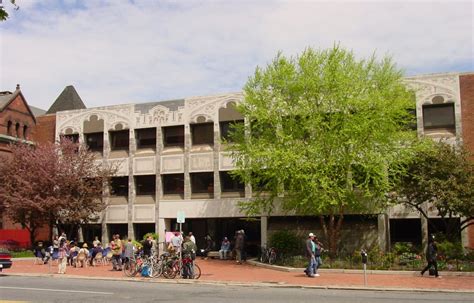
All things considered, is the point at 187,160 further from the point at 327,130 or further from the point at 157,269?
the point at 157,269

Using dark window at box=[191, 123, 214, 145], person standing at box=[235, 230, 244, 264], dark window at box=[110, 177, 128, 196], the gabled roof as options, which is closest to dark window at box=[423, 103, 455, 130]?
person standing at box=[235, 230, 244, 264]

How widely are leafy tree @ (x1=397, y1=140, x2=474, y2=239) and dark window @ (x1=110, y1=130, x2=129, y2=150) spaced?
21.2m

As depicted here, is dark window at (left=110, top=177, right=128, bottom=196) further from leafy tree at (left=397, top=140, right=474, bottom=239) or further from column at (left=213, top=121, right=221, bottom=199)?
leafy tree at (left=397, top=140, right=474, bottom=239)

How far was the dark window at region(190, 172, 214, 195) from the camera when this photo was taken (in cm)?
3703

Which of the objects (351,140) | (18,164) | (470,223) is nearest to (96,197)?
(18,164)

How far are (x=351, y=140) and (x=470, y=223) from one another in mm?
8392

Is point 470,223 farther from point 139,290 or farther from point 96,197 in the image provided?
point 96,197

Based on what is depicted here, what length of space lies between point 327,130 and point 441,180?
229 inches

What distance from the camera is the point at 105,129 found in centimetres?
4006

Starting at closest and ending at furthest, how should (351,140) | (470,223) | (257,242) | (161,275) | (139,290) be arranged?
1. (139,290)
2. (161,275)
3. (351,140)
4. (470,223)
5. (257,242)

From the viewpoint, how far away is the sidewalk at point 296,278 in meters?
18.7

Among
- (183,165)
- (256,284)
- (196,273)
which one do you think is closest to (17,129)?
(183,165)

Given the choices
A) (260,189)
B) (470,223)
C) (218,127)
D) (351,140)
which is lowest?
(470,223)

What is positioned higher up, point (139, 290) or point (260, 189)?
point (260, 189)
